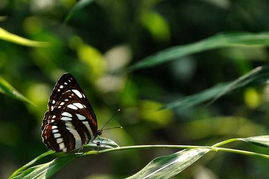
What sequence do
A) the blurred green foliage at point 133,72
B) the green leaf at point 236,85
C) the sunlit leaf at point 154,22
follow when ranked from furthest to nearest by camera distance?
the sunlit leaf at point 154,22 < the blurred green foliage at point 133,72 < the green leaf at point 236,85

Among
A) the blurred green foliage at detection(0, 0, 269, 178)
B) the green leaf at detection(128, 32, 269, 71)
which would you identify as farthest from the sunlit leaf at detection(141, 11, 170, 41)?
the green leaf at detection(128, 32, 269, 71)

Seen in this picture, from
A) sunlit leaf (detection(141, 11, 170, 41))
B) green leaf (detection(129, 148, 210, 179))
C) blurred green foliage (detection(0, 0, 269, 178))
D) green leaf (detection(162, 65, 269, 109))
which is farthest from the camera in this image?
sunlit leaf (detection(141, 11, 170, 41))

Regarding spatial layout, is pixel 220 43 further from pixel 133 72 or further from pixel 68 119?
pixel 133 72

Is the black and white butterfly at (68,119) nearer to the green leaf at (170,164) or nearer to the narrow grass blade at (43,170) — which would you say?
the narrow grass blade at (43,170)

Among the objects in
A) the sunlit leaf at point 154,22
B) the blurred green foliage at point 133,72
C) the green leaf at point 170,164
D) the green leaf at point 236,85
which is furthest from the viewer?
the sunlit leaf at point 154,22

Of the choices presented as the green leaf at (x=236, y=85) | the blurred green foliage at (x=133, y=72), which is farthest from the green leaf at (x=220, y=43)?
the blurred green foliage at (x=133, y=72)

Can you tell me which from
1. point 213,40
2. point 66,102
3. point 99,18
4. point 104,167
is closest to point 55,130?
point 66,102

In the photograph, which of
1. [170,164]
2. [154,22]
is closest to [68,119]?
[170,164]

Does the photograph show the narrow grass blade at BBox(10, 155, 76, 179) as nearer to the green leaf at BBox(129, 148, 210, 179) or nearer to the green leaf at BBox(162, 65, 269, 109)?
the green leaf at BBox(129, 148, 210, 179)
